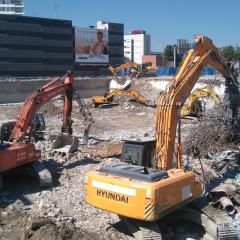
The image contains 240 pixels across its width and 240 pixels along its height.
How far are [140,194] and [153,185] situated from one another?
0.27 meters

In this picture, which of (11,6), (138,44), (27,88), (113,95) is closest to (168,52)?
(138,44)

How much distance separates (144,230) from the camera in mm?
9047

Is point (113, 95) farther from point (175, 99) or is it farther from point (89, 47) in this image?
point (89, 47)

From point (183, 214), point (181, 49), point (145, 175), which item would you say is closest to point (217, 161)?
point (183, 214)

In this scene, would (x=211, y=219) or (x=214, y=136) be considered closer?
(x=211, y=219)

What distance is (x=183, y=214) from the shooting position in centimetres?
995

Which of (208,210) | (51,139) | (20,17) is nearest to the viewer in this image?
(208,210)

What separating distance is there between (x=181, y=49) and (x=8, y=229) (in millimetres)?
104114

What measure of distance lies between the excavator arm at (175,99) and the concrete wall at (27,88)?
105 feet

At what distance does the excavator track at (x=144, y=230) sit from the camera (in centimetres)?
894

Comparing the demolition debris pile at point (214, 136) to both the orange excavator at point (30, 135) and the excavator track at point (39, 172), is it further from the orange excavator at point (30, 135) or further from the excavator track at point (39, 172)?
the excavator track at point (39, 172)

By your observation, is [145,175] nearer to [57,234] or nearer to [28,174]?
[57,234]

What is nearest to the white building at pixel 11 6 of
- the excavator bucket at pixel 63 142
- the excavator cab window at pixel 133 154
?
the excavator bucket at pixel 63 142

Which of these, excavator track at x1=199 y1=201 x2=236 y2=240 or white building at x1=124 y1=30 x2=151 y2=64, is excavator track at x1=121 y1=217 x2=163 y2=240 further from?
white building at x1=124 y1=30 x2=151 y2=64
